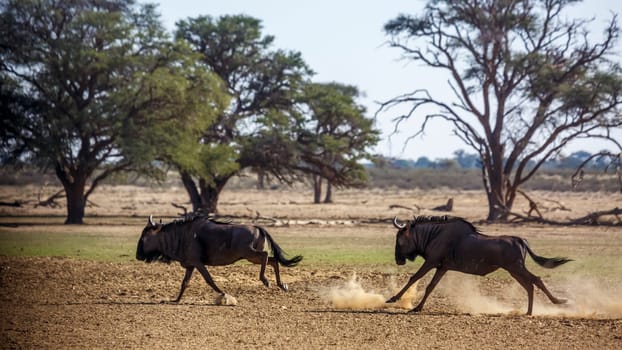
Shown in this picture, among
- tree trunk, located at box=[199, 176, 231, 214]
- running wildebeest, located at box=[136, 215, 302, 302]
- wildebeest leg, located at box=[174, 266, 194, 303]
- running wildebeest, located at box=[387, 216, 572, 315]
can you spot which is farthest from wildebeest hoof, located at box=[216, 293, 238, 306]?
tree trunk, located at box=[199, 176, 231, 214]

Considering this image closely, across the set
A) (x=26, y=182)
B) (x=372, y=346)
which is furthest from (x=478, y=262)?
(x=26, y=182)

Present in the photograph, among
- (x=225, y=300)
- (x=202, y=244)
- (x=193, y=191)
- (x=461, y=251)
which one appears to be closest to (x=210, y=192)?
(x=193, y=191)

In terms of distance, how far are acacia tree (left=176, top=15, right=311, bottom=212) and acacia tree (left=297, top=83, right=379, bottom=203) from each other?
3.90ft

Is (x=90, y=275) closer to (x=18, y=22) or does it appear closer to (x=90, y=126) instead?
(x=90, y=126)

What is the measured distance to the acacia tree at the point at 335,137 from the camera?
46.8m

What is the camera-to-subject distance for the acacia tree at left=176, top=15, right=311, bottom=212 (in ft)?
150

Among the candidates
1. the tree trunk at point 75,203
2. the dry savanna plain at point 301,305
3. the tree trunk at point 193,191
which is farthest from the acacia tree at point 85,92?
the dry savanna plain at point 301,305

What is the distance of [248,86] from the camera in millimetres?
49469

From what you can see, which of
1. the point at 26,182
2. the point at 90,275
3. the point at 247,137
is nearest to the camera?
the point at 90,275

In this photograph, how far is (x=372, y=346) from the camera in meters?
10.8

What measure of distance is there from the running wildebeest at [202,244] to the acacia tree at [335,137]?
3105 cm

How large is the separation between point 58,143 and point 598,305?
2760 cm

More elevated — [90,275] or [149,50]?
[149,50]

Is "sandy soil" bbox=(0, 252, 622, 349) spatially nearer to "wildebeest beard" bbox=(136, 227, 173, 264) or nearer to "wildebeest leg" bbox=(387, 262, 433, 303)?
"wildebeest leg" bbox=(387, 262, 433, 303)
